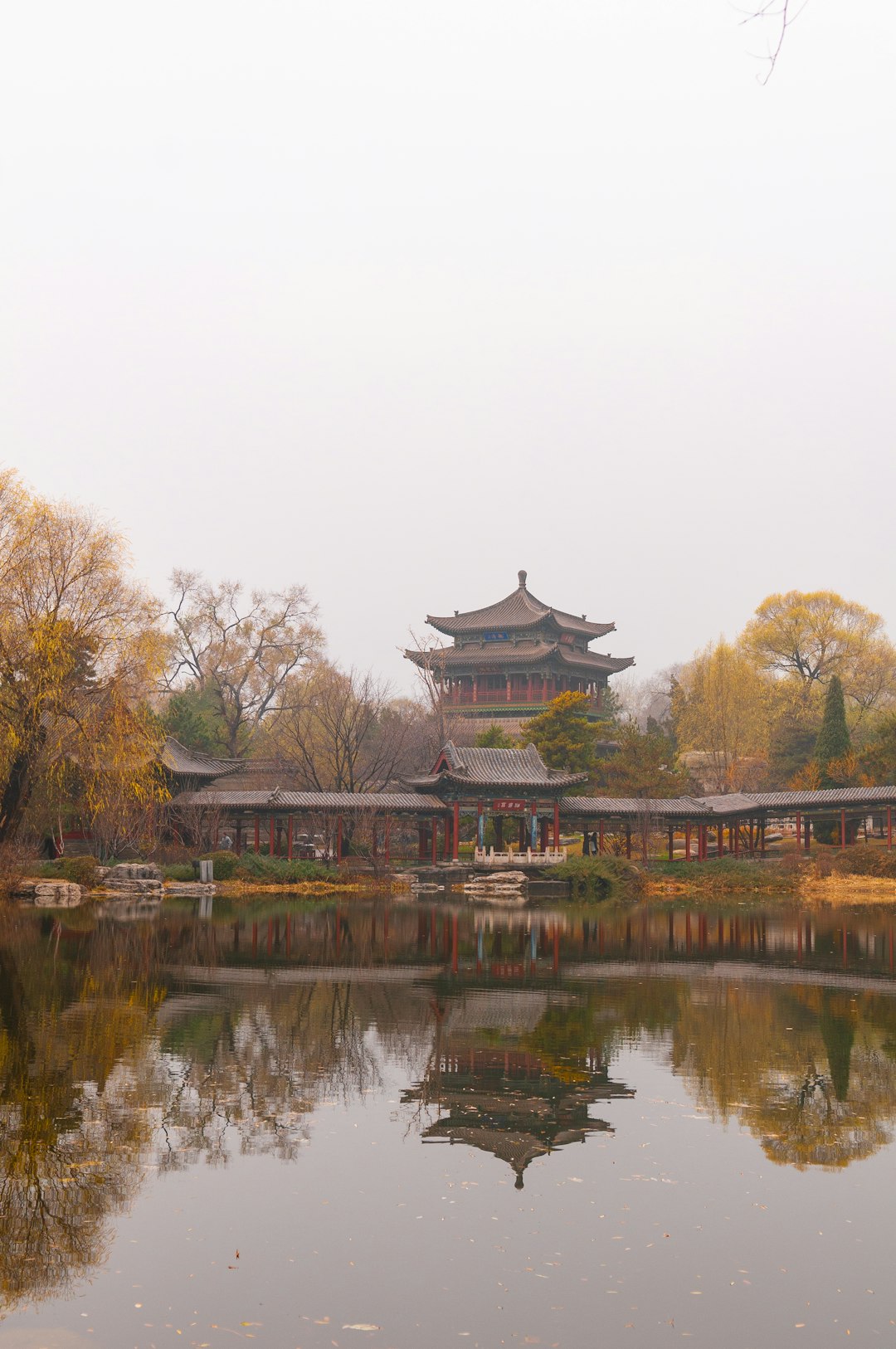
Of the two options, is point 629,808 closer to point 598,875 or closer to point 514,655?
point 598,875

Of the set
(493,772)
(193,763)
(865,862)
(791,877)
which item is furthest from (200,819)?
(865,862)

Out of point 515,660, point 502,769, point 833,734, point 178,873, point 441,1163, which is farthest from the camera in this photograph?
point 515,660

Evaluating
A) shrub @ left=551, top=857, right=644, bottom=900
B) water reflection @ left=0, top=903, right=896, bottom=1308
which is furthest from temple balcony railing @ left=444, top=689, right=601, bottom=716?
water reflection @ left=0, top=903, right=896, bottom=1308

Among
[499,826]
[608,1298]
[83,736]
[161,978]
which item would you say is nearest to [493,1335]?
[608,1298]

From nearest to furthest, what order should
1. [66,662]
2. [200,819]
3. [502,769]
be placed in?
[66,662] < [200,819] < [502,769]

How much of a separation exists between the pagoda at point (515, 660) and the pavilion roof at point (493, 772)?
22081 mm

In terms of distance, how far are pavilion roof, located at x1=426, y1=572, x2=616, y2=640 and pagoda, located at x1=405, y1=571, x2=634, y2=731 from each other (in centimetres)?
5

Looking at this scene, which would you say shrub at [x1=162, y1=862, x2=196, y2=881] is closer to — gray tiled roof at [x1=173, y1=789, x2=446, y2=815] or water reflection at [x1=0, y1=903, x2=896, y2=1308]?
gray tiled roof at [x1=173, y1=789, x2=446, y2=815]

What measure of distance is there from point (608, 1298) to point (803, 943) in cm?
1792

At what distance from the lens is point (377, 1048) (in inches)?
449

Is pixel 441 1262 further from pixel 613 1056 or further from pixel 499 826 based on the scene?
pixel 499 826

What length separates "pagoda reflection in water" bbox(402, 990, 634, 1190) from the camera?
8.41 metres

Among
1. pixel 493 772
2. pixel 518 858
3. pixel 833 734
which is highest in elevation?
pixel 833 734

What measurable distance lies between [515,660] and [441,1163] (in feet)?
191
